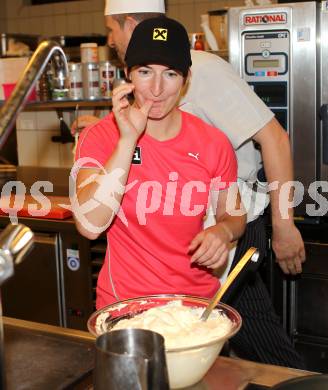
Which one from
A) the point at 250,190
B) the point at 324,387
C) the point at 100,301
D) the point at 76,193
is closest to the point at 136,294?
the point at 100,301

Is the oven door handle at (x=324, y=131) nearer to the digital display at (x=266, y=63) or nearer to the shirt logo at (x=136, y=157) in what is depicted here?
the digital display at (x=266, y=63)

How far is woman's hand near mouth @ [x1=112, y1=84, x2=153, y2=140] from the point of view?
1.46 m

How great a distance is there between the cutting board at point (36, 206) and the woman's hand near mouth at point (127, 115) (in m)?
1.43

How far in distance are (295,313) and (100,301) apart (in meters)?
1.37

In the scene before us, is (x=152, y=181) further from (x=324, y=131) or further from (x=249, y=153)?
(x=324, y=131)

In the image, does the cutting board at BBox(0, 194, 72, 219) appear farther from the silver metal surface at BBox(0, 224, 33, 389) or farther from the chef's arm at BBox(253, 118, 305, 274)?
the silver metal surface at BBox(0, 224, 33, 389)

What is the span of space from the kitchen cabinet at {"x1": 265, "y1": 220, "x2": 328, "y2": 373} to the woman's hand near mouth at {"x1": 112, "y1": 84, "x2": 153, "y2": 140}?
136 centimetres

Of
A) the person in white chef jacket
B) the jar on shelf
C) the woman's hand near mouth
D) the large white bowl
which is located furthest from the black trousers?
the jar on shelf

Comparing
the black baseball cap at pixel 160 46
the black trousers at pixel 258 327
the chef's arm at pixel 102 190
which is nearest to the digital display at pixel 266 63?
the black trousers at pixel 258 327

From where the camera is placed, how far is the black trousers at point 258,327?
2.04 m

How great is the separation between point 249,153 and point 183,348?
1251 millimetres

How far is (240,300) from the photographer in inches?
83.9

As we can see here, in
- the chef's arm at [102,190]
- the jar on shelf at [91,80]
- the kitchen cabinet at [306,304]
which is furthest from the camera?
the jar on shelf at [91,80]

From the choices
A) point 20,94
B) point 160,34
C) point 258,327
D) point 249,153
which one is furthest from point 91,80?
point 20,94
